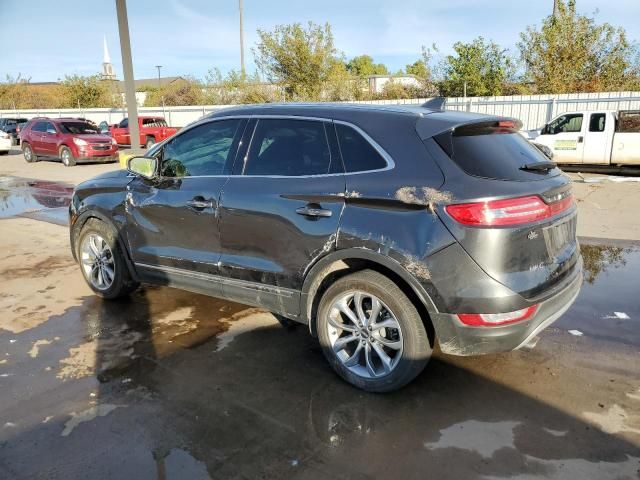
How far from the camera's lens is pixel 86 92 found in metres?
44.0

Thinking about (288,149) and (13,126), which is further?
(13,126)

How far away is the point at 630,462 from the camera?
271cm

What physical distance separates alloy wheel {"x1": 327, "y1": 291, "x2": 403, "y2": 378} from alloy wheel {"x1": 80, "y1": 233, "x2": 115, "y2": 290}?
2.62 metres

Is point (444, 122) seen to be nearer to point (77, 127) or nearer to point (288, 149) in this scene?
point (288, 149)

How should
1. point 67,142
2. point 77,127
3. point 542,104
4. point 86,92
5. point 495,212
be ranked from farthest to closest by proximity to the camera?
1. point 86,92
2. point 542,104
3. point 77,127
4. point 67,142
5. point 495,212

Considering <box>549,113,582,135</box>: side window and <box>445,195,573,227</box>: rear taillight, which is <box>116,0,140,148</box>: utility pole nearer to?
<box>445,195,573,227</box>: rear taillight

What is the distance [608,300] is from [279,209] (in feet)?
11.2

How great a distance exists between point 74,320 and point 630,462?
438 cm

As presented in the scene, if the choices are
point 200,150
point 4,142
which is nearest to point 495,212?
point 200,150

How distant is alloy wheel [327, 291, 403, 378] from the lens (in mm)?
3350

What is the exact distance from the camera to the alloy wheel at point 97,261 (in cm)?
514

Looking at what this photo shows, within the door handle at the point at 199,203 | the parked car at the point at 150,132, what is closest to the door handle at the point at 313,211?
the door handle at the point at 199,203

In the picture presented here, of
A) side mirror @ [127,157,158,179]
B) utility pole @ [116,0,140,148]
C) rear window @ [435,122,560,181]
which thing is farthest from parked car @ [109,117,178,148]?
rear window @ [435,122,560,181]

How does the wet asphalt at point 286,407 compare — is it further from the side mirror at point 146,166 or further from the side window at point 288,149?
the side window at point 288,149
